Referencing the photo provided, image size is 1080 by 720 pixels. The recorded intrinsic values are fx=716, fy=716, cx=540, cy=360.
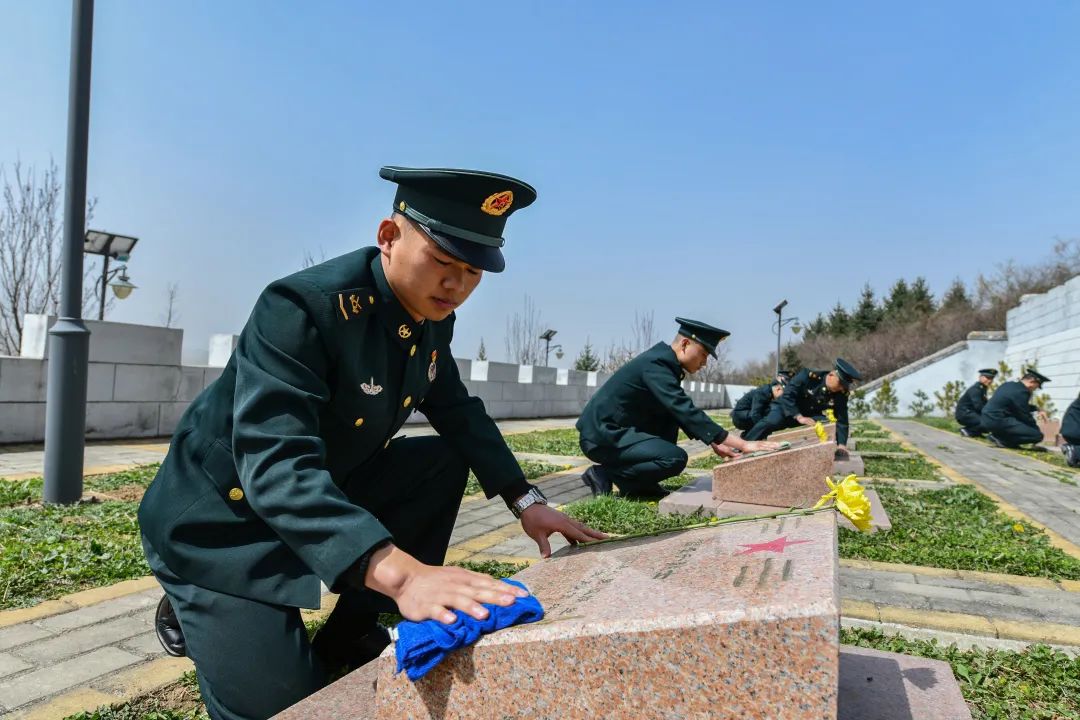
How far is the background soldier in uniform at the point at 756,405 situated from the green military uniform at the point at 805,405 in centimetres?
101

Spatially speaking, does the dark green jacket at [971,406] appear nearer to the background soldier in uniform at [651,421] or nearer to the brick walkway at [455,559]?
the background soldier in uniform at [651,421]

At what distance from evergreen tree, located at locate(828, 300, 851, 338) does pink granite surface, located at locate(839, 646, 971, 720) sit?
5594cm

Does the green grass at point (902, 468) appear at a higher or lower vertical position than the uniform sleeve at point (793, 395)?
lower

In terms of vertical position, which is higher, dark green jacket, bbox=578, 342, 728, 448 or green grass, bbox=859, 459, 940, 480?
dark green jacket, bbox=578, 342, 728, 448

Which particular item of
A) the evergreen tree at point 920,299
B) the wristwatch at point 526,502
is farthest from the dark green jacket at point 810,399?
the evergreen tree at point 920,299

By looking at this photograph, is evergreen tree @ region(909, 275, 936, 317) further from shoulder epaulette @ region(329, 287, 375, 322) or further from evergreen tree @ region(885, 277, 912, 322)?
shoulder epaulette @ region(329, 287, 375, 322)

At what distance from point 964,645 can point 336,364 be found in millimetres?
2489

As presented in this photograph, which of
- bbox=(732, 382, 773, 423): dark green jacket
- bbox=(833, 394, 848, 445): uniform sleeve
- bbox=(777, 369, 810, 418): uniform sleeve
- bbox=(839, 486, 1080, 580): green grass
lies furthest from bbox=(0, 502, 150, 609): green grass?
bbox=(732, 382, 773, 423): dark green jacket

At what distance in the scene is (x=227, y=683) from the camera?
67.2 inches

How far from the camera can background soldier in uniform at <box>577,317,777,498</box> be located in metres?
5.32

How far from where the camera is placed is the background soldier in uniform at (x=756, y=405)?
11.7 metres

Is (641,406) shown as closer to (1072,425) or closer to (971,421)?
(1072,425)

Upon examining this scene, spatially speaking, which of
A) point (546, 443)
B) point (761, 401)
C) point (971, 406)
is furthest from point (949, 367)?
point (546, 443)

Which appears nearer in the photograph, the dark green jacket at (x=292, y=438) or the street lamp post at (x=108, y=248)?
the dark green jacket at (x=292, y=438)
